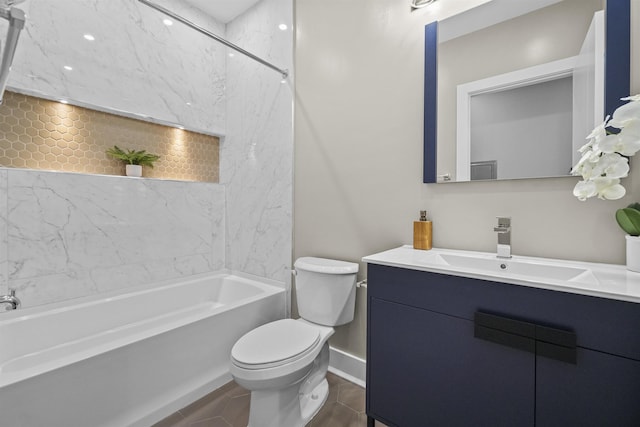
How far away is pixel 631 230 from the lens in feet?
3.45

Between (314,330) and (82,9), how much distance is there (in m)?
2.51

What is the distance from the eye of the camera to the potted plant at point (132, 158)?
6.96 feet

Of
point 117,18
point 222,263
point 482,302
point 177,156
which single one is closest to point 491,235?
point 482,302

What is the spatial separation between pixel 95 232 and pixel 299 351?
1.63 meters

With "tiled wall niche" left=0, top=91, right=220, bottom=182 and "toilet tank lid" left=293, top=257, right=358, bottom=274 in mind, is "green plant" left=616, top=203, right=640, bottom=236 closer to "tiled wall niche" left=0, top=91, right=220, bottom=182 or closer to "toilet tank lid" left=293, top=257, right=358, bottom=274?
"toilet tank lid" left=293, top=257, right=358, bottom=274

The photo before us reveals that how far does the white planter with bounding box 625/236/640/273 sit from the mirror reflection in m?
0.34

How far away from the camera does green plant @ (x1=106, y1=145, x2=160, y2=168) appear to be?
212cm

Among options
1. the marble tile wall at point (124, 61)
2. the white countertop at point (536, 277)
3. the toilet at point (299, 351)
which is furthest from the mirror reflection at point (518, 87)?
the marble tile wall at point (124, 61)

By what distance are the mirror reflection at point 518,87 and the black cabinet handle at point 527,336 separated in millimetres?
702

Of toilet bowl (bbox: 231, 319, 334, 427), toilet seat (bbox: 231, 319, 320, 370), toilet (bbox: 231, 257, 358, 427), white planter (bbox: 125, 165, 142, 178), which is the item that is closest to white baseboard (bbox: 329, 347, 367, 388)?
toilet (bbox: 231, 257, 358, 427)

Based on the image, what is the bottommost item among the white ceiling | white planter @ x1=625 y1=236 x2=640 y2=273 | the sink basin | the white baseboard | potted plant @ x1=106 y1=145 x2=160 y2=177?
the white baseboard

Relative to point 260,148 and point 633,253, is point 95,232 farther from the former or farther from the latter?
point 633,253

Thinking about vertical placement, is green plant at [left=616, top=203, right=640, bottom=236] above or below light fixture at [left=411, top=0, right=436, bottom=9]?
below

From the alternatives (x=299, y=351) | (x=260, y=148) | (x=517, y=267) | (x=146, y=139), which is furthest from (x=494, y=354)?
→ (x=146, y=139)
